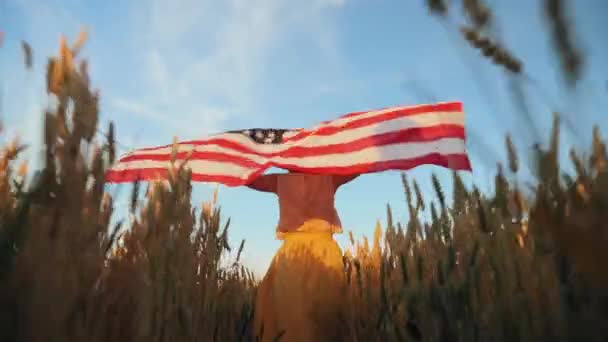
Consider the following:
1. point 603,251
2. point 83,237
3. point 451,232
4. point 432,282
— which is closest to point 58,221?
point 83,237

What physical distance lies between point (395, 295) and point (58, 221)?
187 centimetres

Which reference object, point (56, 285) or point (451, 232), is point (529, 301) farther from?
point (56, 285)

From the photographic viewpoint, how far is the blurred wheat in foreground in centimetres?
95

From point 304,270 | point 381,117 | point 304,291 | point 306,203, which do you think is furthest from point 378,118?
point 304,291

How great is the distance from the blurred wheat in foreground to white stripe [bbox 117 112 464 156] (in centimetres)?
134

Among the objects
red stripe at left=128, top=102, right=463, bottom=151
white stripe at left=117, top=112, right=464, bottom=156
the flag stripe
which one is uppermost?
red stripe at left=128, top=102, right=463, bottom=151

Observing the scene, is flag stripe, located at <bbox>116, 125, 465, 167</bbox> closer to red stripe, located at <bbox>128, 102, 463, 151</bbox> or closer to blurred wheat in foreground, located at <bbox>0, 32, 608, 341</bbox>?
red stripe, located at <bbox>128, 102, 463, 151</bbox>

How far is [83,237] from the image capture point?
126 centimetres

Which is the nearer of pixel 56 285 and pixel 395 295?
pixel 56 285

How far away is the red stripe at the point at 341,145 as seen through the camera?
340 centimetres

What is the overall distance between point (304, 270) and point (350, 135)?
42.9 inches

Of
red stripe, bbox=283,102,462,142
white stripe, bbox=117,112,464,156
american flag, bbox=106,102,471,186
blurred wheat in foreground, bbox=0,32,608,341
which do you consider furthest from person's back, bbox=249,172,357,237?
blurred wheat in foreground, bbox=0,32,608,341

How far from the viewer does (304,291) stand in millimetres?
3133

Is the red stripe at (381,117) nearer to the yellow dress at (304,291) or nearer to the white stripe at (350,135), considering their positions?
the white stripe at (350,135)
